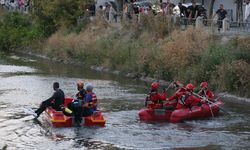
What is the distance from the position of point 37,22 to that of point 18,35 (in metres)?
2.16

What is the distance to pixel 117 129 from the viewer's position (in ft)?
74.3

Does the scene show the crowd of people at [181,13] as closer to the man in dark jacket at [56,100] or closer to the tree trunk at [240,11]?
the tree trunk at [240,11]

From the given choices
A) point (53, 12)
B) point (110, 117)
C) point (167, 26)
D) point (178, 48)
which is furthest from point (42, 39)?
point (110, 117)

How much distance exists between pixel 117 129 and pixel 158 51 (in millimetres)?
13726

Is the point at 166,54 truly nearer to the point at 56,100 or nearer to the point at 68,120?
the point at 56,100

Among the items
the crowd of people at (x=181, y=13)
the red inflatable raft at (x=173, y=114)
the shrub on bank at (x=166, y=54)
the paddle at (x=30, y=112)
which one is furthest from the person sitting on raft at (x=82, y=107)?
the crowd of people at (x=181, y=13)

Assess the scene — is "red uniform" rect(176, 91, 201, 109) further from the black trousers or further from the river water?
the black trousers

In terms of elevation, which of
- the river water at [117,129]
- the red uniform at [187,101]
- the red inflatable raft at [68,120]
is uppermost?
the red uniform at [187,101]

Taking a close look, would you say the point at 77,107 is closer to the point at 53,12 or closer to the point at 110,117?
the point at 110,117

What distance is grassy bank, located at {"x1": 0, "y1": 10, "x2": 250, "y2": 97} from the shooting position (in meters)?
30.5

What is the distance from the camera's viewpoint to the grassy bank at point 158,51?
30.5m

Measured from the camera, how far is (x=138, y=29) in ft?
140

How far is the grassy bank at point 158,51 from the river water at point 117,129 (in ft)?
5.59

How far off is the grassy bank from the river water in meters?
1.71
